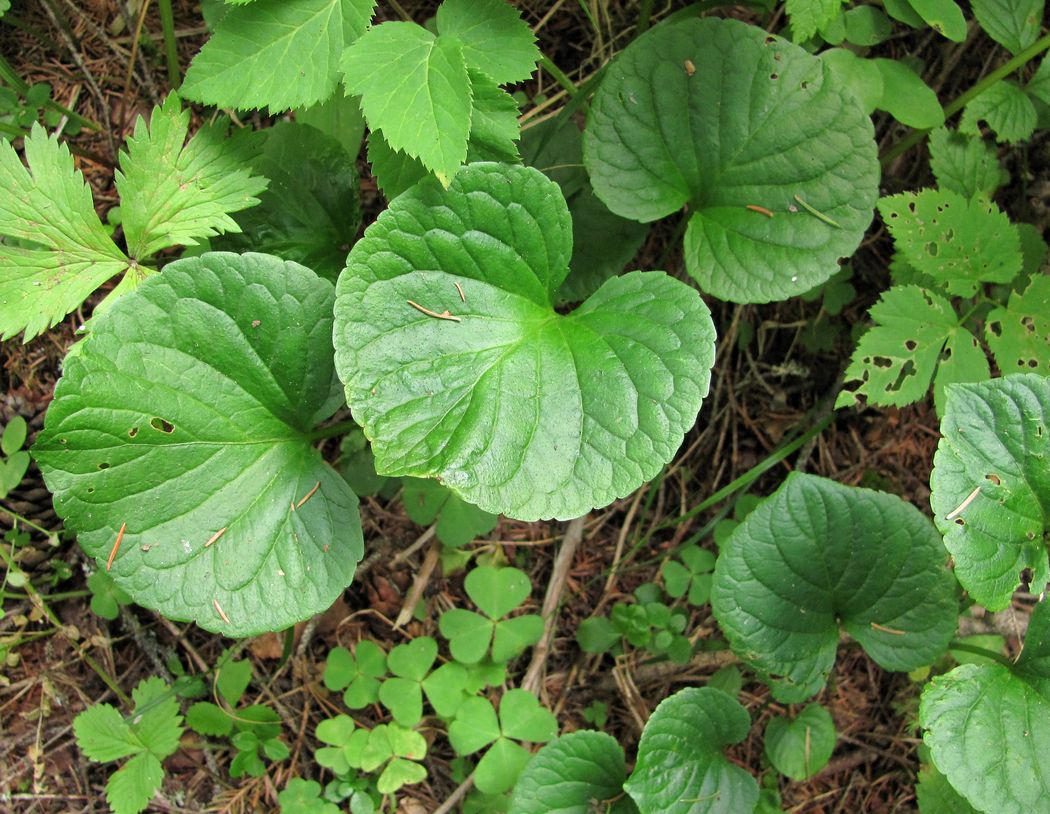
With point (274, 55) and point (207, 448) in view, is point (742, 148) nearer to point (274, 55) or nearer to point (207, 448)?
point (274, 55)

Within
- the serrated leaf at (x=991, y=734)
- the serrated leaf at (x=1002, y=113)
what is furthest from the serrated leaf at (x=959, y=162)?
the serrated leaf at (x=991, y=734)

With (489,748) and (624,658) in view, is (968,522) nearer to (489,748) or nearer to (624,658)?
(624,658)

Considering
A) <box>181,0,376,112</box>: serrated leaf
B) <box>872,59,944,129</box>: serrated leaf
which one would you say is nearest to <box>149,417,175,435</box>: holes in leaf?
<box>181,0,376,112</box>: serrated leaf

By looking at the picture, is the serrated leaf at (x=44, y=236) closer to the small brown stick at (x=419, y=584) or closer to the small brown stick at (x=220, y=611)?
the small brown stick at (x=220, y=611)

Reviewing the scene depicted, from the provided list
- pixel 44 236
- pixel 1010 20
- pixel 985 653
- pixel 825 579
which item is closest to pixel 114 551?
pixel 44 236

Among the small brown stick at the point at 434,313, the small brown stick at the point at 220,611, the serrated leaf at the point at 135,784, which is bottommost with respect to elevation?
the serrated leaf at the point at 135,784

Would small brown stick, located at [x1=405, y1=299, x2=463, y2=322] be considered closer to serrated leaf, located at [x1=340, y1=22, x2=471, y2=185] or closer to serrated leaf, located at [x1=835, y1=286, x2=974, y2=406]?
serrated leaf, located at [x1=340, y1=22, x2=471, y2=185]

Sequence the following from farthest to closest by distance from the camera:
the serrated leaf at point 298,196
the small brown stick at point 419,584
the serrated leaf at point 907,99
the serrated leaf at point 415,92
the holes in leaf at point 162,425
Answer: the small brown stick at point 419,584
the serrated leaf at point 907,99
the serrated leaf at point 298,196
the holes in leaf at point 162,425
the serrated leaf at point 415,92
